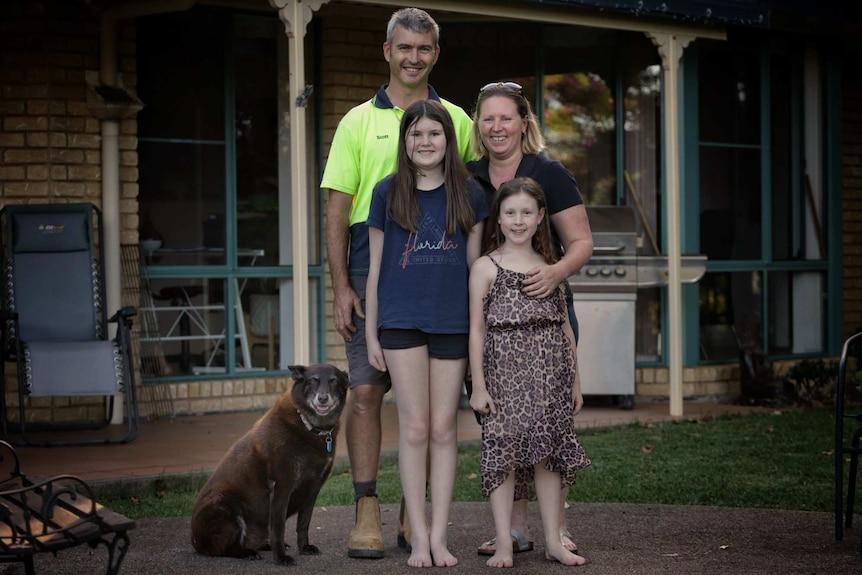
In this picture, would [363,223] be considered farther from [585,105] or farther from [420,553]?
[585,105]

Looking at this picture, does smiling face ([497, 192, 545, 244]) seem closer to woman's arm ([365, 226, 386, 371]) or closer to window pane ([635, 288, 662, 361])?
woman's arm ([365, 226, 386, 371])

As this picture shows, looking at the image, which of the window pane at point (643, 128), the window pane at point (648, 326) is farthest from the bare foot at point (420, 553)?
the window pane at point (643, 128)

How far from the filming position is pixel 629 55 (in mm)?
9852

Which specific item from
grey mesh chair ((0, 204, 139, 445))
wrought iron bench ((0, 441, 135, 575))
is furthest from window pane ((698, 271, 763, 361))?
wrought iron bench ((0, 441, 135, 575))

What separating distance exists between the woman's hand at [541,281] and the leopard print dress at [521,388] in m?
0.03

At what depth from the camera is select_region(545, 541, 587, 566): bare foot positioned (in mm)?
4488

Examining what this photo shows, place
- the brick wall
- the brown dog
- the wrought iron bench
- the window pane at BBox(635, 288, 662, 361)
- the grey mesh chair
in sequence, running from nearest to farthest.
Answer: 1. the wrought iron bench
2. the brown dog
3. the grey mesh chair
4. the brick wall
5. the window pane at BBox(635, 288, 662, 361)

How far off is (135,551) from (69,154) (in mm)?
4001

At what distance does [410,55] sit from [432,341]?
3.48 feet

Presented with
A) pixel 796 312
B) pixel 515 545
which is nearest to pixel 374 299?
pixel 515 545

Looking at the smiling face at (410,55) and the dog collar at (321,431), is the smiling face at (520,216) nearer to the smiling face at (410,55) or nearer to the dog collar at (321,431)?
the smiling face at (410,55)

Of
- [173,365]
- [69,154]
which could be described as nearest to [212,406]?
[173,365]

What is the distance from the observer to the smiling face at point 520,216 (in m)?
4.38

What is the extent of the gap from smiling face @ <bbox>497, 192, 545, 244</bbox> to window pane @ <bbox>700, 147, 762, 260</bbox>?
577 centimetres
